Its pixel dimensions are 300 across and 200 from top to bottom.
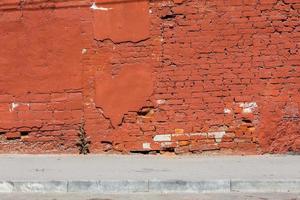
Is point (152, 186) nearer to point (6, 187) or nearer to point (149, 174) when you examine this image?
point (149, 174)

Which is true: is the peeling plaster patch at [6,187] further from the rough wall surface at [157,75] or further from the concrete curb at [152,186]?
the rough wall surface at [157,75]


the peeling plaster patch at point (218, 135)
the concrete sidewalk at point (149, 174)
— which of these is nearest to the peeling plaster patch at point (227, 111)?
the peeling plaster patch at point (218, 135)

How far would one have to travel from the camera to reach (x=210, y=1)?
10.7 m

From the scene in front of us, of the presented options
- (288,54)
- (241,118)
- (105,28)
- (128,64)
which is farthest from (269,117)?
(105,28)

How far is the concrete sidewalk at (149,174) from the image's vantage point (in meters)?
8.07

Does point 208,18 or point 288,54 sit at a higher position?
point 208,18

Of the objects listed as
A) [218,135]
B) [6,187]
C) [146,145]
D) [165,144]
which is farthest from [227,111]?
[6,187]

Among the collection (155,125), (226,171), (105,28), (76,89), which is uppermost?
(105,28)

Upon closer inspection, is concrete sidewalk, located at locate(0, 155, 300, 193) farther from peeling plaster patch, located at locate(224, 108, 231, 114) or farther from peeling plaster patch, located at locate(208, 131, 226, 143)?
peeling plaster patch, located at locate(224, 108, 231, 114)

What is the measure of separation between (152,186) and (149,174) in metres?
0.62

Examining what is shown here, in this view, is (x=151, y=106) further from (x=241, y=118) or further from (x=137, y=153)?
(x=241, y=118)

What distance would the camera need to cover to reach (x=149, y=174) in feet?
28.5

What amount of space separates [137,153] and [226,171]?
236 centimetres

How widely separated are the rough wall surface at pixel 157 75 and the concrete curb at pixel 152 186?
8.60ft
